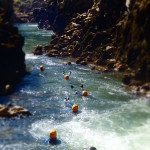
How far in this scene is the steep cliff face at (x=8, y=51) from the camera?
5644 cm

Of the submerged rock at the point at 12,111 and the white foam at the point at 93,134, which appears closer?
the white foam at the point at 93,134

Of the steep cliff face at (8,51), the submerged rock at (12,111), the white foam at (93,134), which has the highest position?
the steep cliff face at (8,51)

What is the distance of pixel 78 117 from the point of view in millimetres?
45719

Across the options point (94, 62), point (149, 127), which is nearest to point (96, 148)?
point (149, 127)

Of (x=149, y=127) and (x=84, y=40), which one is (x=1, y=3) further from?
(x=149, y=127)

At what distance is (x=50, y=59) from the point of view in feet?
274

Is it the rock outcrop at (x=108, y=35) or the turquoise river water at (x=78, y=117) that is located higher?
the rock outcrop at (x=108, y=35)

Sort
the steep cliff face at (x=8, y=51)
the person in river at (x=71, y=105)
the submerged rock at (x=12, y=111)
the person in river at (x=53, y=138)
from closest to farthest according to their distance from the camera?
the person in river at (x=53, y=138)
the submerged rock at (x=12, y=111)
the person in river at (x=71, y=105)
the steep cliff face at (x=8, y=51)

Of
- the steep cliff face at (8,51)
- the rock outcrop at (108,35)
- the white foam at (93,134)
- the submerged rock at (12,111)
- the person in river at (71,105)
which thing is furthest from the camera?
the rock outcrop at (108,35)

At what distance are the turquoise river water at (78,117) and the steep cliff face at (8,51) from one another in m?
2.61

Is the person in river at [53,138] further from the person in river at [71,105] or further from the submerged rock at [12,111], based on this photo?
the person in river at [71,105]

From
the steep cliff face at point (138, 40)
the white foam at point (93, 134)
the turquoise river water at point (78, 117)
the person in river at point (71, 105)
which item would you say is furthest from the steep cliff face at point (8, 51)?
the steep cliff face at point (138, 40)

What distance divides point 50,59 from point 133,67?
30897 millimetres

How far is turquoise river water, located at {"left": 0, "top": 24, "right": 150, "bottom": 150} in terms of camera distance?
37.9 metres
